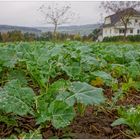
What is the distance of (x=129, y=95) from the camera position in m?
2.47

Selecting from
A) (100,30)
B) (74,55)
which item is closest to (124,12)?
(100,30)

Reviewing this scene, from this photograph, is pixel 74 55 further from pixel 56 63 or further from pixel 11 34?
pixel 11 34

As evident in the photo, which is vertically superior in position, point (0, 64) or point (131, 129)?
point (0, 64)

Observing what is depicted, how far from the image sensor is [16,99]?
161 cm

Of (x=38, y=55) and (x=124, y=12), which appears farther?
(x=124, y=12)

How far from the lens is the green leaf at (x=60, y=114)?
1502mm

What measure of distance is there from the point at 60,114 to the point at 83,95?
13 centimetres

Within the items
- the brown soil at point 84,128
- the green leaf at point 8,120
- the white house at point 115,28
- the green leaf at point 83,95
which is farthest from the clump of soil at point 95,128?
the white house at point 115,28

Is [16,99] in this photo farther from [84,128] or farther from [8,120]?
[84,128]

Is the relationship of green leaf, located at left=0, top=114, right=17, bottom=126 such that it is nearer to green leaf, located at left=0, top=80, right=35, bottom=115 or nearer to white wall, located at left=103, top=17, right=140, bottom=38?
green leaf, located at left=0, top=80, right=35, bottom=115

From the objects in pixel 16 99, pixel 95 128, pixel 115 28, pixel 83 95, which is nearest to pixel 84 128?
pixel 95 128

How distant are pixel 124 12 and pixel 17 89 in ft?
160

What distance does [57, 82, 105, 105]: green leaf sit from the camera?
1.55 m

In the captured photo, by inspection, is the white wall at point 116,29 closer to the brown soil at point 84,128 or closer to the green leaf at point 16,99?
the brown soil at point 84,128
